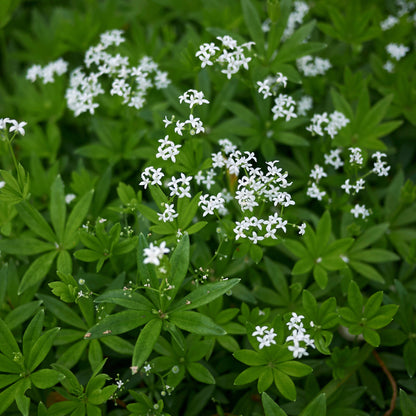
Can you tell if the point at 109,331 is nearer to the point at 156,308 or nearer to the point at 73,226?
the point at 156,308

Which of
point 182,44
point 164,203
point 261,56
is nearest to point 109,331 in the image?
point 164,203

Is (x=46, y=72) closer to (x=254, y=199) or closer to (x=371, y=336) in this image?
(x=254, y=199)

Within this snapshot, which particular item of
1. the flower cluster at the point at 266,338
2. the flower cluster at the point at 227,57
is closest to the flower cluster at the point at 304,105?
the flower cluster at the point at 227,57

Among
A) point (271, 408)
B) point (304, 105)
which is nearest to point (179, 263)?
point (271, 408)

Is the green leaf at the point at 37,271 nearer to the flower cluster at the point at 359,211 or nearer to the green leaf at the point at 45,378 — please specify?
the green leaf at the point at 45,378

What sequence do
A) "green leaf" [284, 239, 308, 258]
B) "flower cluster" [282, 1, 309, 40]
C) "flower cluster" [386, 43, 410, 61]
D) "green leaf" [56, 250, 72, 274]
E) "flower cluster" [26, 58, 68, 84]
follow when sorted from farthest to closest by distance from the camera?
"flower cluster" [282, 1, 309, 40], "flower cluster" [386, 43, 410, 61], "flower cluster" [26, 58, 68, 84], "green leaf" [284, 239, 308, 258], "green leaf" [56, 250, 72, 274]

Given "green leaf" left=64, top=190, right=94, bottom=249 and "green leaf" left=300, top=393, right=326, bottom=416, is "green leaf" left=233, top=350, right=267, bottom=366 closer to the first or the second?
"green leaf" left=300, top=393, right=326, bottom=416

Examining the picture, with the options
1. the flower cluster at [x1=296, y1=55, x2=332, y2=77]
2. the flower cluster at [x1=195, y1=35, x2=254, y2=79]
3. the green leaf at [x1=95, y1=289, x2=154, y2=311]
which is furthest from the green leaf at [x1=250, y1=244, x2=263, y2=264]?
the flower cluster at [x1=296, y1=55, x2=332, y2=77]
